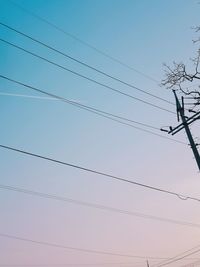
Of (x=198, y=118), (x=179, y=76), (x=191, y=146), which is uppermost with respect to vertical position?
(x=179, y=76)

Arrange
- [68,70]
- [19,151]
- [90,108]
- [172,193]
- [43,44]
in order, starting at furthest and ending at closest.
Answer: [172,193] < [90,108] < [68,70] < [43,44] < [19,151]

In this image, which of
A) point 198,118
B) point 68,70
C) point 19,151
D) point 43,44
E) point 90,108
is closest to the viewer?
point 19,151

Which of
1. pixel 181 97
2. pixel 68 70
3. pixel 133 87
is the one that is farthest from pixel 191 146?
pixel 68 70

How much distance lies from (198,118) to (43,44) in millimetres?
8178

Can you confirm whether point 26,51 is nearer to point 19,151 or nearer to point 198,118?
point 19,151

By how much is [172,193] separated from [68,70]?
8431 millimetres

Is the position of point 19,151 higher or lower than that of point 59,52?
lower

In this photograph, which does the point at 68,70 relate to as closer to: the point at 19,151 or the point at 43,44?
the point at 43,44

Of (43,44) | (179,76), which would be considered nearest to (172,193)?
(179,76)

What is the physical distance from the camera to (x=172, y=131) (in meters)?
17.2

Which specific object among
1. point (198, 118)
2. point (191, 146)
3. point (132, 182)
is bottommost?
point (132, 182)

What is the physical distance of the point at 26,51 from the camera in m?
13.1

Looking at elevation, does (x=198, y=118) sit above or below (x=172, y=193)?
above

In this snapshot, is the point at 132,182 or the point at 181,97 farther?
the point at 181,97
